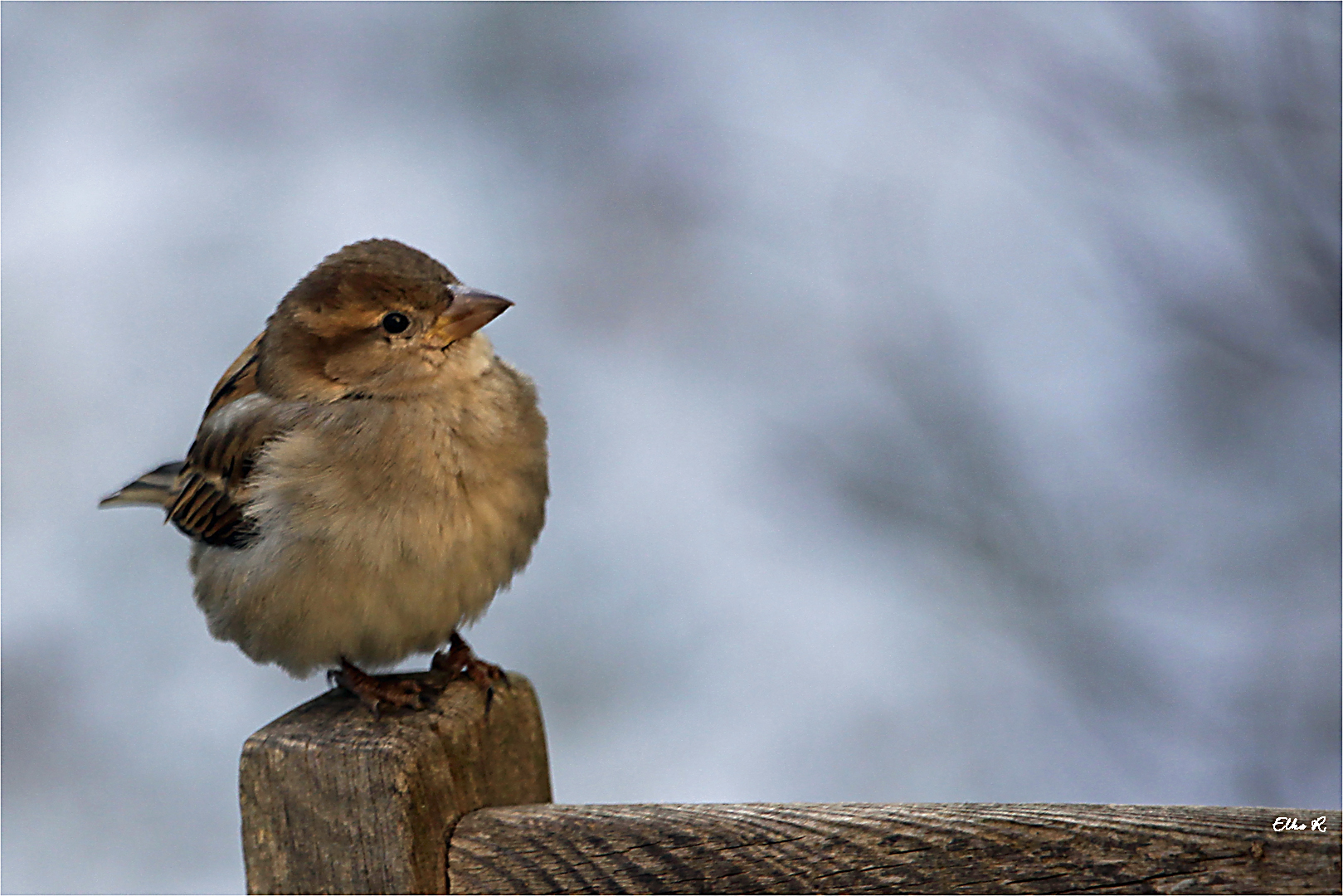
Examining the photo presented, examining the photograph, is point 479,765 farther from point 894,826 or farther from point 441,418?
point 441,418

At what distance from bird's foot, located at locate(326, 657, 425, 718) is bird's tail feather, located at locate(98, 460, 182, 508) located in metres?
0.69

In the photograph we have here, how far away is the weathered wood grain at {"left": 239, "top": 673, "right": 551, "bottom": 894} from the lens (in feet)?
4.91

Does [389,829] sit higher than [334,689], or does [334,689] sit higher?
[334,689]

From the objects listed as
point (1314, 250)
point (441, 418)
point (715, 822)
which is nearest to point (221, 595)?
point (441, 418)

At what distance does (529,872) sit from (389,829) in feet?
0.53

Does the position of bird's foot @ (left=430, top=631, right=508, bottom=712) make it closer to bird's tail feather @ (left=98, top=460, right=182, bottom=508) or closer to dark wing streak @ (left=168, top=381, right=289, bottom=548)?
dark wing streak @ (left=168, top=381, right=289, bottom=548)

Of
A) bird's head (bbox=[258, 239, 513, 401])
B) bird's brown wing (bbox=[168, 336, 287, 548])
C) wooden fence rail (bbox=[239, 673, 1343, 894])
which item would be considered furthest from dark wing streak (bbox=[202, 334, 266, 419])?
wooden fence rail (bbox=[239, 673, 1343, 894])

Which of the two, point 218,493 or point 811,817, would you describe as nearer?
point 811,817

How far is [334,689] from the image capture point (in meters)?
2.03

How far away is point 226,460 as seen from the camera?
230 centimetres

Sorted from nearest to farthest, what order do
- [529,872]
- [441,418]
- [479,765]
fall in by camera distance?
[529,872] < [479,765] < [441,418]

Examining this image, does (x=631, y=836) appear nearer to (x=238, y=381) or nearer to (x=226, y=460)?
(x=226, y=460)

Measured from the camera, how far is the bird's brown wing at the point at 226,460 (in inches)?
88.2

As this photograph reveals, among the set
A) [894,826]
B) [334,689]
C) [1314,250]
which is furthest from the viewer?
[1314,250]
